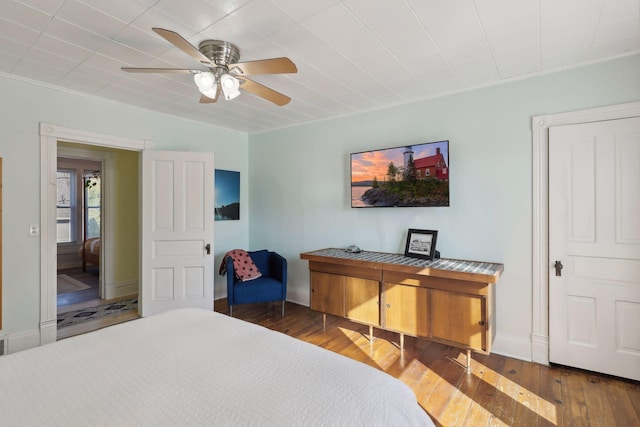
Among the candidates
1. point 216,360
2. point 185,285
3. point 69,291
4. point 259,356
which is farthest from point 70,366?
point 69,291

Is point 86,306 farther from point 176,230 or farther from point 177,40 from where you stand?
point 177,40

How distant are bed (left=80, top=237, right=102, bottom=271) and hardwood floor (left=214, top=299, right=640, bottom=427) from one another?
203 inches

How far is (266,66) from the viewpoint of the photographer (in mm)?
1860

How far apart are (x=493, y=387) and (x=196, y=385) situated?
2.17m

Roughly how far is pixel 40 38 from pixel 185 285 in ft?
8.56

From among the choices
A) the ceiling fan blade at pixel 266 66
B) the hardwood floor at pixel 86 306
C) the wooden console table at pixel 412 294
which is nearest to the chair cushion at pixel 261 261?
the wooden console table at pixel 412 294

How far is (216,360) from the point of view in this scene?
1340 millimetres

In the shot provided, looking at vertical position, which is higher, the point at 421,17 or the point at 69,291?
the point at 421,17

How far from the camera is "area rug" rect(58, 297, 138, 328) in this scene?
11.9ft

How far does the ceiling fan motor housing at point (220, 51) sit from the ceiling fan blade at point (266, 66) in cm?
18

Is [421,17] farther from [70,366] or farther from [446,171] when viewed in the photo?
[70,366]

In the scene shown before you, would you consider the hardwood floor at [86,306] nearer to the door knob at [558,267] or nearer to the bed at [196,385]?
the bed at [196,385]

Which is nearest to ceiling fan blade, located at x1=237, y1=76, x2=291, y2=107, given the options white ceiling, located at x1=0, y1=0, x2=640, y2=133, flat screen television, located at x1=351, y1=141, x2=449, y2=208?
white ceiling, located at x1=0, y1=0, x2=640, y2=133

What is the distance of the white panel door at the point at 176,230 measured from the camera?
3586 mm
